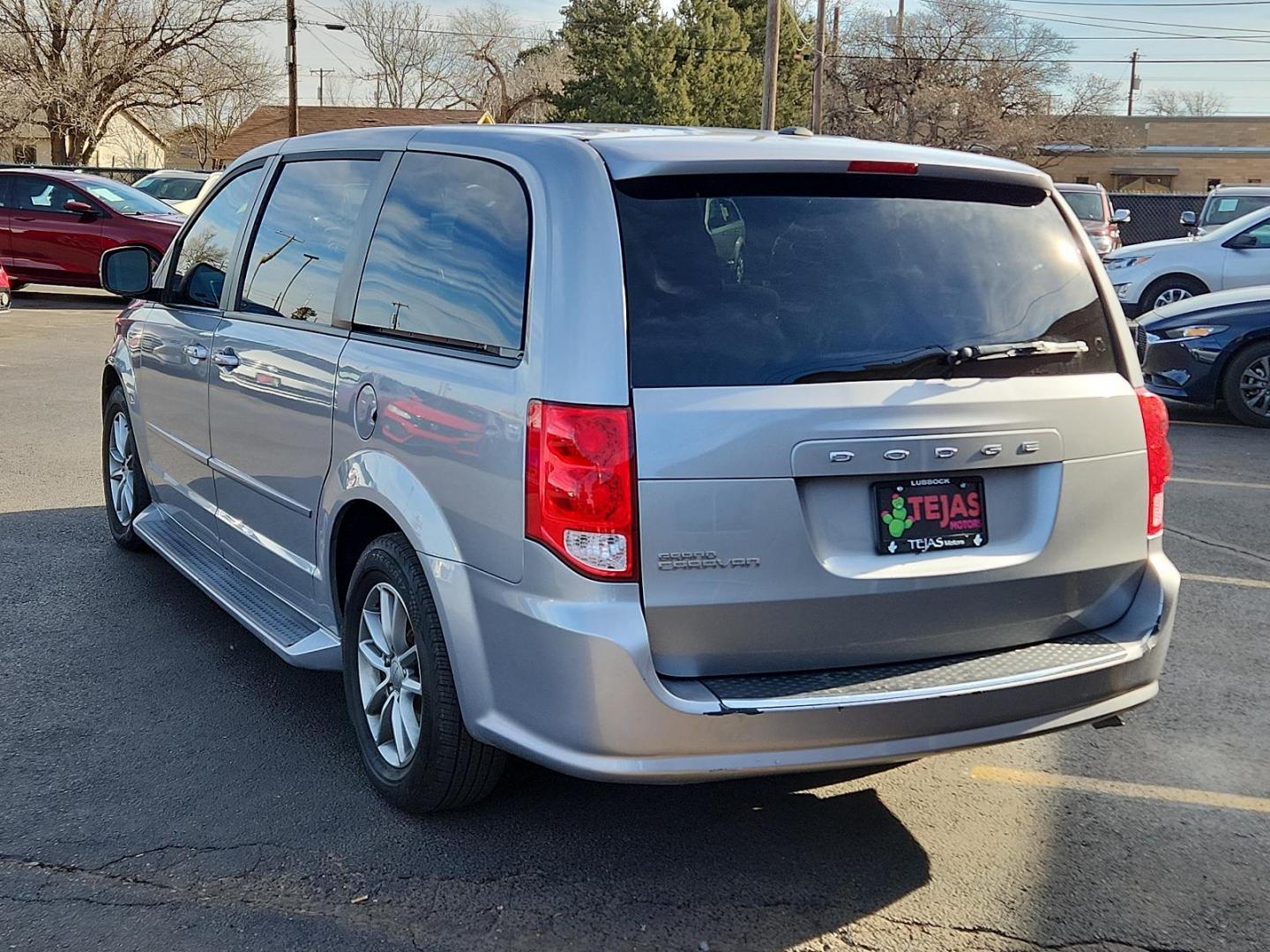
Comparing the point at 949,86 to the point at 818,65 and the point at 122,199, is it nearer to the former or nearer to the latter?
the point at 818,65

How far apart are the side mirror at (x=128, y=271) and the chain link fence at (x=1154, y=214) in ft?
97.6

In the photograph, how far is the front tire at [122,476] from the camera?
5.88 metres

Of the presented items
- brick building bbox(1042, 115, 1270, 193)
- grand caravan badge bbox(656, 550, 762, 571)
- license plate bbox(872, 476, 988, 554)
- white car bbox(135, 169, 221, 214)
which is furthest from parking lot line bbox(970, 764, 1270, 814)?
brick building bbox(1042, 115, 1270, 193)

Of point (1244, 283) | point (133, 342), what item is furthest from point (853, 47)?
point (133, 342)

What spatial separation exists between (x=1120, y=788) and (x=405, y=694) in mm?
2119

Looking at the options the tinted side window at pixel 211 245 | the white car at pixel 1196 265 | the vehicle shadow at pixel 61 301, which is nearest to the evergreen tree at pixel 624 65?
the vehicle shadow at pixel 61 301

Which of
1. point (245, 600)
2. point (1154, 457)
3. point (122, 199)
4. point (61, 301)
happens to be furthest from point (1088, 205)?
point (245, 600)

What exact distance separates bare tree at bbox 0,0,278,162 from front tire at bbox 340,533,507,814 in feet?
136

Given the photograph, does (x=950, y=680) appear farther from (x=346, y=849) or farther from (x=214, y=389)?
(x=214, y=389)

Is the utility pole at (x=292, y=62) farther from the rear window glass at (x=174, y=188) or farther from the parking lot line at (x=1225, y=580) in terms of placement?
the parking lot line at (x=1225, y=580)

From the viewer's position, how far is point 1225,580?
613 cm

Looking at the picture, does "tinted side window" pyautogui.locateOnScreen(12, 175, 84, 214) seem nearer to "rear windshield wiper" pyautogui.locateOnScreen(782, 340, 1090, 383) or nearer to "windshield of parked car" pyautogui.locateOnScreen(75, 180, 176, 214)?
"windshield of parked car" pyautogui.locateOnScreen(75, 180, 176, 214)

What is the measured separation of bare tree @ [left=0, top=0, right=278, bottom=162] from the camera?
3988 cm

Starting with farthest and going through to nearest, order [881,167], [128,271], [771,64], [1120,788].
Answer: [771,64] → [128,271] → [1120,788] → [881,167]
